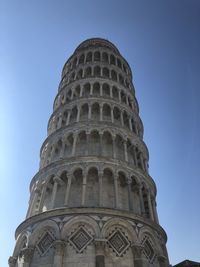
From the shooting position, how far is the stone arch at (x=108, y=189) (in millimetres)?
18000

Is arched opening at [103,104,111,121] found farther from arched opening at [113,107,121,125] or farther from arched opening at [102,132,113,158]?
arched opening at [102,132,113,158]

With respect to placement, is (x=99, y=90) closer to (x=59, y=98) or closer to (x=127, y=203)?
(x=59, y=98)

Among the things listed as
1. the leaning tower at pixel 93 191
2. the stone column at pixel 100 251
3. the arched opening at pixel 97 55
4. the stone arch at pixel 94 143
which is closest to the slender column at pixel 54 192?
the leaning tower at pixel 93 191

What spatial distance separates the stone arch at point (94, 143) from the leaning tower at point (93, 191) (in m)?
0.08

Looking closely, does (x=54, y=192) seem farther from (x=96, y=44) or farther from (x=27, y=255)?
(x=96, y=44)

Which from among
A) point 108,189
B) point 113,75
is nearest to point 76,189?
point 108,189

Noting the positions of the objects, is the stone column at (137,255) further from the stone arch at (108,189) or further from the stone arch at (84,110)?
the stone arch at (84,110)

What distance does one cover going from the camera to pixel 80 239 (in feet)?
50.4

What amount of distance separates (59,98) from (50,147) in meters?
6.91

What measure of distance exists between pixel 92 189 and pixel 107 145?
172 inches

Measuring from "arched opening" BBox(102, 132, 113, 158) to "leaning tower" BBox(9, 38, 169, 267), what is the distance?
0.06 meters

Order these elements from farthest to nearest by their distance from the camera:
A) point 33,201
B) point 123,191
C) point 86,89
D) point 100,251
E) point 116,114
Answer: point 86,89
point 116,114
point 33,201
point 123,191
point 100,251

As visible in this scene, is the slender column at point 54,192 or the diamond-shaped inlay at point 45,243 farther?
the slender column at point 54,192

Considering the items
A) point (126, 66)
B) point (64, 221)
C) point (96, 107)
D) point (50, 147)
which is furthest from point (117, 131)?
point (126, 66)
